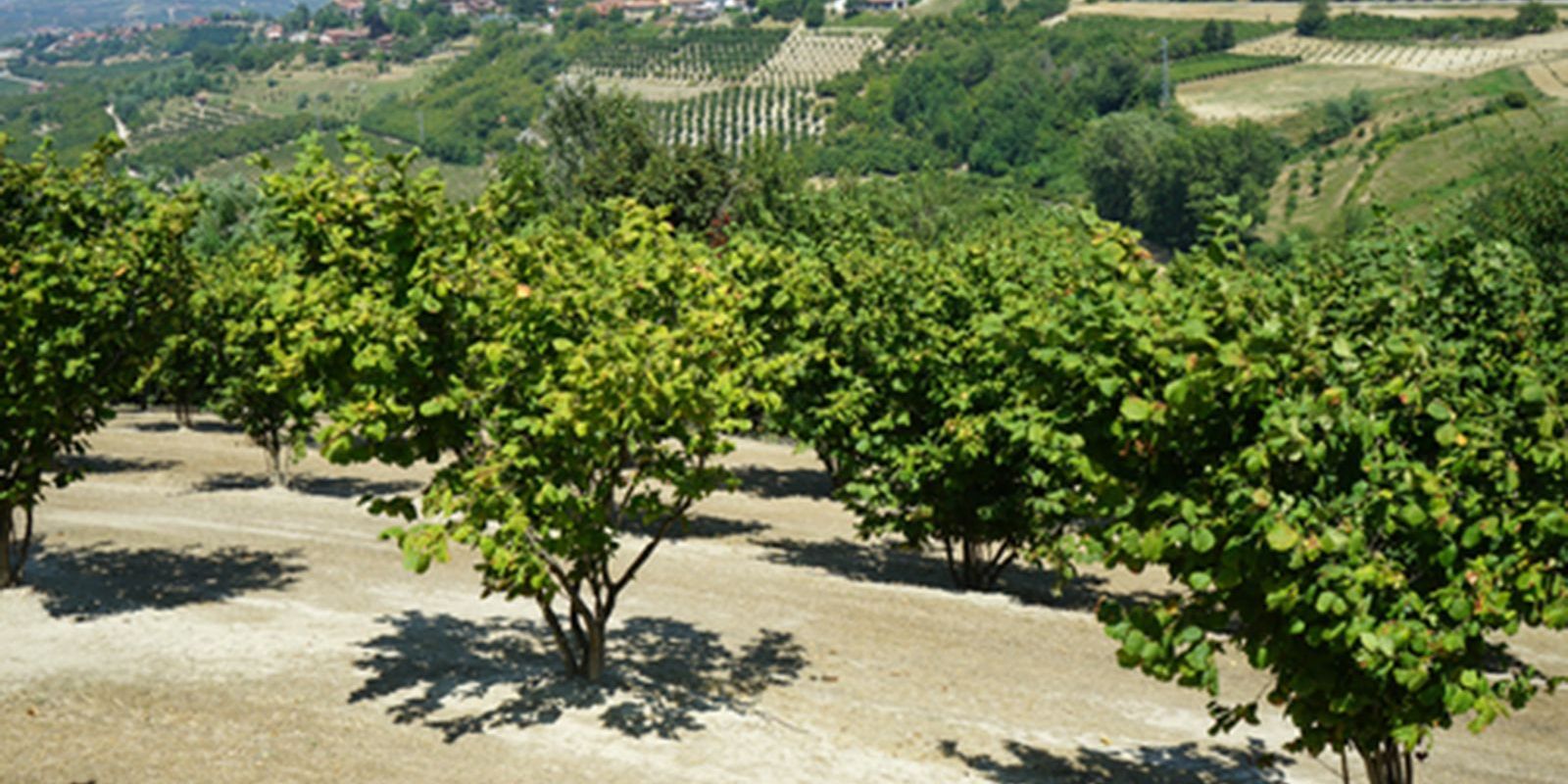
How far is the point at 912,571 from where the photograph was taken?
22.2 meters

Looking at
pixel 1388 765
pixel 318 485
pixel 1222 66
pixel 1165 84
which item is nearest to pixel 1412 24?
pixel 1222 66

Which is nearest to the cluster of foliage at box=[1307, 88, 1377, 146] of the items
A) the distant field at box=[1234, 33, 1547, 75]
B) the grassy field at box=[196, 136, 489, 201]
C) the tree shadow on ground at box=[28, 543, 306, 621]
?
the distant field at box=[1234, 33, 1547, 75]

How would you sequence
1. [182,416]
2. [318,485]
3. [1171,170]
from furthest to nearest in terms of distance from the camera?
1. [1171,170]
2. [182,416]
3. [318,485]

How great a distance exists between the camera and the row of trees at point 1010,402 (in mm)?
7922

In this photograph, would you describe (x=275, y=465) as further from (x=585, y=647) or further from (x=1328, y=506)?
(x=1328, y=506)

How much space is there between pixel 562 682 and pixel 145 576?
275 inches

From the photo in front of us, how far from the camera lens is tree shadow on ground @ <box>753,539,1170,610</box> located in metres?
20.8

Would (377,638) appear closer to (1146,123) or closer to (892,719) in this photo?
(892,719)

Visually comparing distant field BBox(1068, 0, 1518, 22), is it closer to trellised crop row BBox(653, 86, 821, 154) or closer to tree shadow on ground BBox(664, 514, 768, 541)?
trellised crop row BBox(653, 86, 821, 154)

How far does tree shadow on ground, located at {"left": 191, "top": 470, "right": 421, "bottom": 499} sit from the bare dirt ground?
4.40 meters

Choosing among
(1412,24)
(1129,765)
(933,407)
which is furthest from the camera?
(1412,24)

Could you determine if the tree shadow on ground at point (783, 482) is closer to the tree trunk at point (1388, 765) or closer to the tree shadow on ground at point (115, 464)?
the tree shadow on ground at point (115, 464)

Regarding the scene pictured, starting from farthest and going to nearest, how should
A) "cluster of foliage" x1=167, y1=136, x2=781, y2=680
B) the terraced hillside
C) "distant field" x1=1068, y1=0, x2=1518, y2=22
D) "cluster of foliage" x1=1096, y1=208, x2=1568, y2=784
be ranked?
"distant field" x1=1068, y1=0, x2=1518, y2=22 < the terraced hillside < "cluster of foliage" x1=167, y1=136, x2=781, y2=680 < "cluster of foliage" x1=1096, y1=208, x2=1568, y2=784

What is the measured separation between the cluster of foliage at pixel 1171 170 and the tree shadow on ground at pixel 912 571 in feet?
291
